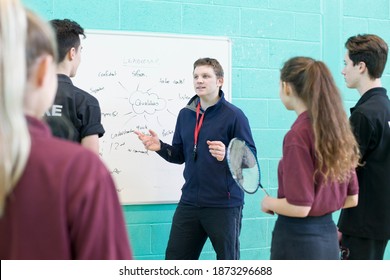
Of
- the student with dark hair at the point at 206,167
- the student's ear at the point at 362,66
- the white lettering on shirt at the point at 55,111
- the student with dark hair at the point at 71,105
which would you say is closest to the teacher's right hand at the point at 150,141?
the student with dark hair at the point at 206,167

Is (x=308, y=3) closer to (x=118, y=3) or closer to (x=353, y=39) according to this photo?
(x=353, y=39)

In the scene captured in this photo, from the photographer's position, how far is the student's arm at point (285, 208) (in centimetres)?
204

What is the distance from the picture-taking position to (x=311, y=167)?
6.72 feet

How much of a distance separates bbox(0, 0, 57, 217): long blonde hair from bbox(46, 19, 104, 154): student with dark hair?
1.26m

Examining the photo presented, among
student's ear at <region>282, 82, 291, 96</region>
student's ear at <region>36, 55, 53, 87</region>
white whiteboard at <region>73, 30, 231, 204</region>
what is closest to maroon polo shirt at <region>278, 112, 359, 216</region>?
student's ear at <region>282, 82, 291, 96</region>

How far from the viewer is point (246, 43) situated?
360 cm

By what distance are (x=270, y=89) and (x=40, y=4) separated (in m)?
1.61

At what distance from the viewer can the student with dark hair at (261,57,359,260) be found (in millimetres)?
2041

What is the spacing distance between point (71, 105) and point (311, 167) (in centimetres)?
108

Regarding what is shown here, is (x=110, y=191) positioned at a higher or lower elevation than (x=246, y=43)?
lower

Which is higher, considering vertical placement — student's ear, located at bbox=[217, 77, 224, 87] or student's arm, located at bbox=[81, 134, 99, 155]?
student's ear, located at bbox=[217, 77, 224, 87]

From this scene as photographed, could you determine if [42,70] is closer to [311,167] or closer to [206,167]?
[311,167]

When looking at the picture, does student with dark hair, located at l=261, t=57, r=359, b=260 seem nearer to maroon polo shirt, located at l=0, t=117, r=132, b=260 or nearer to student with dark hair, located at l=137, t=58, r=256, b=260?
student with dark hair, located at l=137, t=58, r=256, b=260

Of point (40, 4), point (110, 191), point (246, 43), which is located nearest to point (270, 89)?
point (246, 43)
